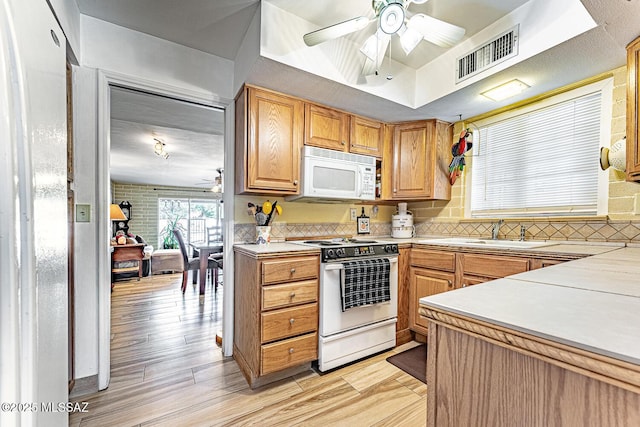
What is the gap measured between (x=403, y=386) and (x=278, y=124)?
6.74 feet

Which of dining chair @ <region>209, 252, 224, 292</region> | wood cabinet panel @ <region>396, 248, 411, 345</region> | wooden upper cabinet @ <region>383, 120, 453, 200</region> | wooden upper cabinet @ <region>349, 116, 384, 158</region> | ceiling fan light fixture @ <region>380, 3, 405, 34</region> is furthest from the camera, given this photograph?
dining chair @ <region>209, 252, 224, 292</region>

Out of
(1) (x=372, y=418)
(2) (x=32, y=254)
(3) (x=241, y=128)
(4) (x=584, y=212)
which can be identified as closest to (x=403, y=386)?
(1) (x=372, y=418)

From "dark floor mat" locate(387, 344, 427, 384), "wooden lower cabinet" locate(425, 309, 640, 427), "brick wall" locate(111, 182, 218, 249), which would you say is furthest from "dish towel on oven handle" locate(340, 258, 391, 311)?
"brick wall" locate(111, 182, 218, 249)

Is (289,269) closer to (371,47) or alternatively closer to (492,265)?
(492,265)

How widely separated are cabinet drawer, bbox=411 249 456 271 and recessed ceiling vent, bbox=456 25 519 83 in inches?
52.5

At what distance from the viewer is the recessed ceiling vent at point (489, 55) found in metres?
1.71

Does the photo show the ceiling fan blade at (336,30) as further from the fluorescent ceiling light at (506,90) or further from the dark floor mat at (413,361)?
the dark floor mat at (413,361)

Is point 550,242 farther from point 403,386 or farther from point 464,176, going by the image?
point 403,386

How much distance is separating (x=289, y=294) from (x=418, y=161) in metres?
1.81

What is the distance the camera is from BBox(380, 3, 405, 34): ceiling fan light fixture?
1.34 meters

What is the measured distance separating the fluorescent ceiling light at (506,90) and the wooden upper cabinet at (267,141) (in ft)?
4.87

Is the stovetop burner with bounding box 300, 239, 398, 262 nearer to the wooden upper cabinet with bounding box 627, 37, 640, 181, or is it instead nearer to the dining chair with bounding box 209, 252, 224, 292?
the wooden upper cabinet with bounding box 627, 37, 640, 181

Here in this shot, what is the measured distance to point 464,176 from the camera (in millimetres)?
2771

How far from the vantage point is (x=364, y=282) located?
6.75 feet
